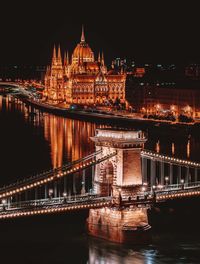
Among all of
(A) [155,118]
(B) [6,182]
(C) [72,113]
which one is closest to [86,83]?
(C) [72,113]

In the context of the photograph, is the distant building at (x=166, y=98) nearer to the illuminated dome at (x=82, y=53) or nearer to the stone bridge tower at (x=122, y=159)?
the illuminated dome at (x=82, y=53)

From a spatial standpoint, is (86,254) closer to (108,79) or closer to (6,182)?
(6,182)

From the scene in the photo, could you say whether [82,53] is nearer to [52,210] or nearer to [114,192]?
[114,192]

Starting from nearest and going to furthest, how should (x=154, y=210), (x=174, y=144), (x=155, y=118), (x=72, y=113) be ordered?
(x=154, y=210) < (x=174, y=144) < (x=155, y=118) < (x=72, y=113)

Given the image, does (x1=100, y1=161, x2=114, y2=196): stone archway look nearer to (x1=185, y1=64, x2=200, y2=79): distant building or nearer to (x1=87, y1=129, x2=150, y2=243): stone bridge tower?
(x1=87, y1=129, x2=150, y2=243): stone bridge tower

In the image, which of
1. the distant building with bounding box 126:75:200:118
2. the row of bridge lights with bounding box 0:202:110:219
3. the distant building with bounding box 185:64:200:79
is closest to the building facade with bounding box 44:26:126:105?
the distant building with bounding box 126:75:200:118

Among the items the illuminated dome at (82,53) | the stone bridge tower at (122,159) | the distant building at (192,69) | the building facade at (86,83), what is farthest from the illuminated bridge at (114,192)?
the distant building at (192,69)
